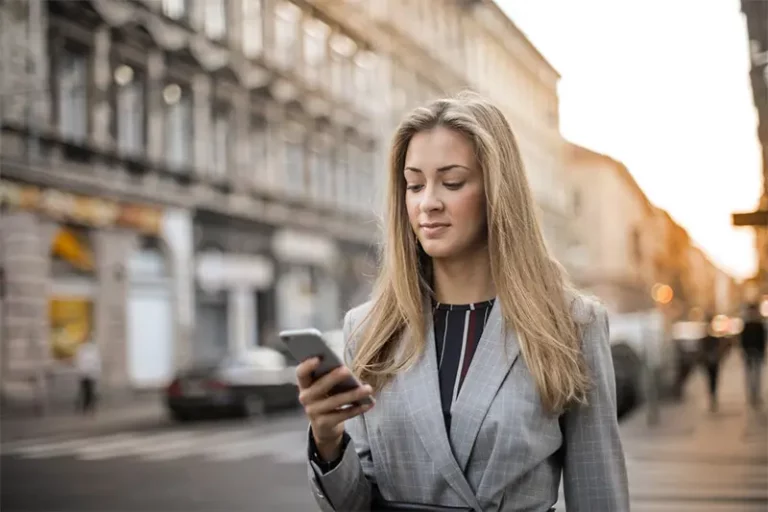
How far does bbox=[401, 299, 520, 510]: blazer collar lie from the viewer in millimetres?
1557

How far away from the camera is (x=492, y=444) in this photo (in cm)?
156

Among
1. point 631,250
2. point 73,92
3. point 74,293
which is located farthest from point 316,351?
point 74,293

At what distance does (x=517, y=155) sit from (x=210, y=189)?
4.55 m

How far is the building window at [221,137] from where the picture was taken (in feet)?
19.3

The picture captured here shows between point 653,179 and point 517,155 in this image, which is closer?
point 517,155

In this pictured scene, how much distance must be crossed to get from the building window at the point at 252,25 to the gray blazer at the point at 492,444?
171 inches

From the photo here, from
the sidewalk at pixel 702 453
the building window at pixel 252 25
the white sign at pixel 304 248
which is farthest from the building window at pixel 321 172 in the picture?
the sidewalk at pixel 702 453

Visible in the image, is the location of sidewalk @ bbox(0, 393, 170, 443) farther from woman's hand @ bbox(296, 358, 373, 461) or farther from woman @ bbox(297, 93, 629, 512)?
woman's hand @ bbox(296, 358, 373, 461)

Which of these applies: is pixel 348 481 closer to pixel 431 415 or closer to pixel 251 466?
pixel 431 415

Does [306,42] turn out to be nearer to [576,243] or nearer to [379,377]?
[576,243]

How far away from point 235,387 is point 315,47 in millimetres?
2181

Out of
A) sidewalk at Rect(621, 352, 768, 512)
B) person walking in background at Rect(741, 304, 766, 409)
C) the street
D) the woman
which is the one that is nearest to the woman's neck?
the woman

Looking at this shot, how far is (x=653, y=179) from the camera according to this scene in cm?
488

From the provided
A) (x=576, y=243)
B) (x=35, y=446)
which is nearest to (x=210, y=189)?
(x=35, y=446)
